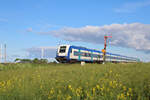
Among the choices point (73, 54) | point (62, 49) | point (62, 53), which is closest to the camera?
point (62, 53)

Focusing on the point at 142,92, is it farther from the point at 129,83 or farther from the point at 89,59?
the point at 89,59

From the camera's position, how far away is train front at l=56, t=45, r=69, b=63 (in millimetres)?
27959

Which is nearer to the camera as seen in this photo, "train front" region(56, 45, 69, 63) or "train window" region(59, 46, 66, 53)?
"train front" region(56, 45, 69, 63)

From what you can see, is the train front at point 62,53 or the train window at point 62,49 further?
the train window at point 62,49

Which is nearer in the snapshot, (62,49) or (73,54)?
(73,54)

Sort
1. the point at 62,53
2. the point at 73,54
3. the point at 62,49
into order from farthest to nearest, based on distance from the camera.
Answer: the point at 62,49 → the point at 73,54 → the point at 62,53

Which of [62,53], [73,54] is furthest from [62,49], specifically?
[73,54]

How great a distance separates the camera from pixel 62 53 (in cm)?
2838

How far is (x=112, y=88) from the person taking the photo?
5.84 metres

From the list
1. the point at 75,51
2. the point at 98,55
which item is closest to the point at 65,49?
the point at 75,51

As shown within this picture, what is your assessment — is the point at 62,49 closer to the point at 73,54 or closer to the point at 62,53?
the point at 62,53

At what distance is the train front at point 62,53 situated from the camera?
28.0 meters

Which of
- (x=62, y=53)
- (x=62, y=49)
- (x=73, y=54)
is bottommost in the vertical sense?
(x=73, y=54)

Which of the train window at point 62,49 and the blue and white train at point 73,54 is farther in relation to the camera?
the train window at point 62,49
